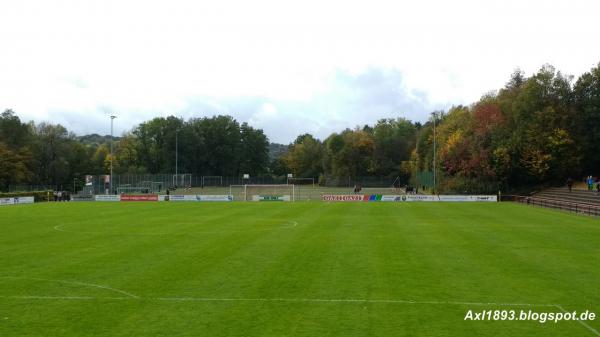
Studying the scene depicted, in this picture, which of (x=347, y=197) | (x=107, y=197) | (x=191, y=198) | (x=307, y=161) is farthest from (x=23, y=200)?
(x=307, y=161)

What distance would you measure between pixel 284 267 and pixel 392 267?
3.32 meters

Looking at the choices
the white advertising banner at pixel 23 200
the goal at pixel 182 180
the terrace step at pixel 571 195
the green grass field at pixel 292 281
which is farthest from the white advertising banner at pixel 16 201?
the terrace step at pixel 571 195

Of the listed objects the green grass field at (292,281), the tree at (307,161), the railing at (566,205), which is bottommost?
the green grass field at (292,281)

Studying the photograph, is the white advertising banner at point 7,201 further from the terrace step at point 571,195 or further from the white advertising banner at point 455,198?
the terrace step at point 571,195

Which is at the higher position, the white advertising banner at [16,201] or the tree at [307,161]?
the tree at [307,161]

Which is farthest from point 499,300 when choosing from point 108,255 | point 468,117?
point 468,117

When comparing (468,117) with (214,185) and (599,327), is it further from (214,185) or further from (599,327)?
(599,327)

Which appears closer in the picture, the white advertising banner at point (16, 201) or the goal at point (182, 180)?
the white advertising banner at point (16, 201)

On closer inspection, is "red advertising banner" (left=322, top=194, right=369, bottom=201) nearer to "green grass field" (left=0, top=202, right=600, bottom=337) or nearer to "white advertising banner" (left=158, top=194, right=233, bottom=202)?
"white advertising banner" (left=158, top=194, right=233, bottom=202)

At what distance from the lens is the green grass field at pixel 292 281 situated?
33.5 feet

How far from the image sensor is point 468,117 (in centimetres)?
8088

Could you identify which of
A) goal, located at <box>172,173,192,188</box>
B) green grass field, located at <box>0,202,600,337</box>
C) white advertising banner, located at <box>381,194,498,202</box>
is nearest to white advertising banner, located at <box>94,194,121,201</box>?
goal, located at <box>172,173,192,188</box>

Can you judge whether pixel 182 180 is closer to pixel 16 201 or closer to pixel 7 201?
pixel 16 201

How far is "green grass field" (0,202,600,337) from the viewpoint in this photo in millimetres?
10211
